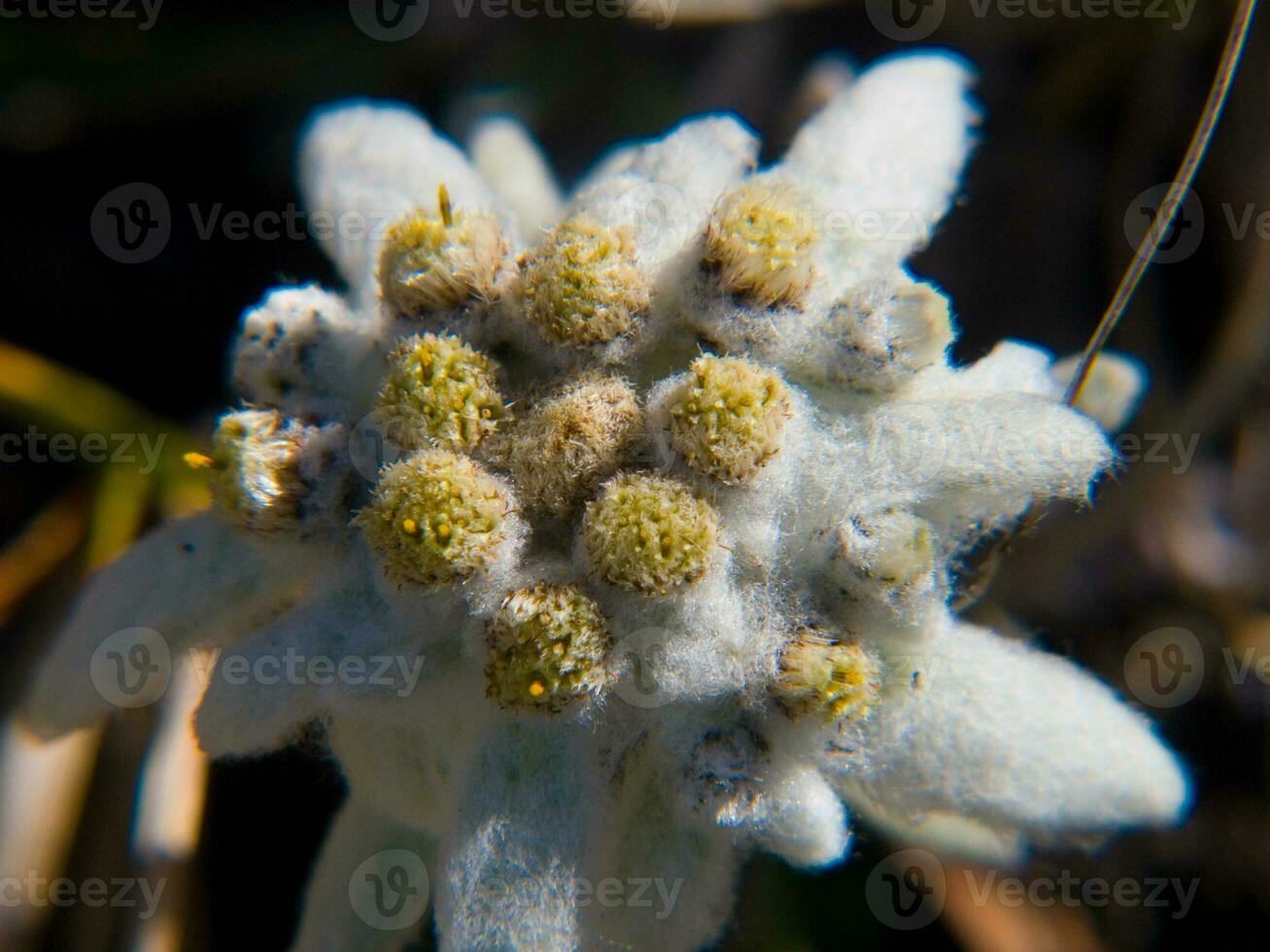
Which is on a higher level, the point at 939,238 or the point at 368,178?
the point at 368,178

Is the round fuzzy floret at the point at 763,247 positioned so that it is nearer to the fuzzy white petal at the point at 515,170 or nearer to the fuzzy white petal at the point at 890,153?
the fuzzy white petal at the point at 890,153

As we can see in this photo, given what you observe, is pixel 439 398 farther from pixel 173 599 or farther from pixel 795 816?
pixel 795 816

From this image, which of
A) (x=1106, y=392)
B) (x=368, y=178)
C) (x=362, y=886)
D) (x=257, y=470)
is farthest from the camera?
(x=368, y=178)

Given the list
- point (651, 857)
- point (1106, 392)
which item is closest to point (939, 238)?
point (1106, 392)

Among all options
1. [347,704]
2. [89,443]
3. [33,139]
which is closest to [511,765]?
[347,704]

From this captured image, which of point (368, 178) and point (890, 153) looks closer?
point (890, 153)

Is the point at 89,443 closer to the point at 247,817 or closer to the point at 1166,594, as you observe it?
the point at 247,817
